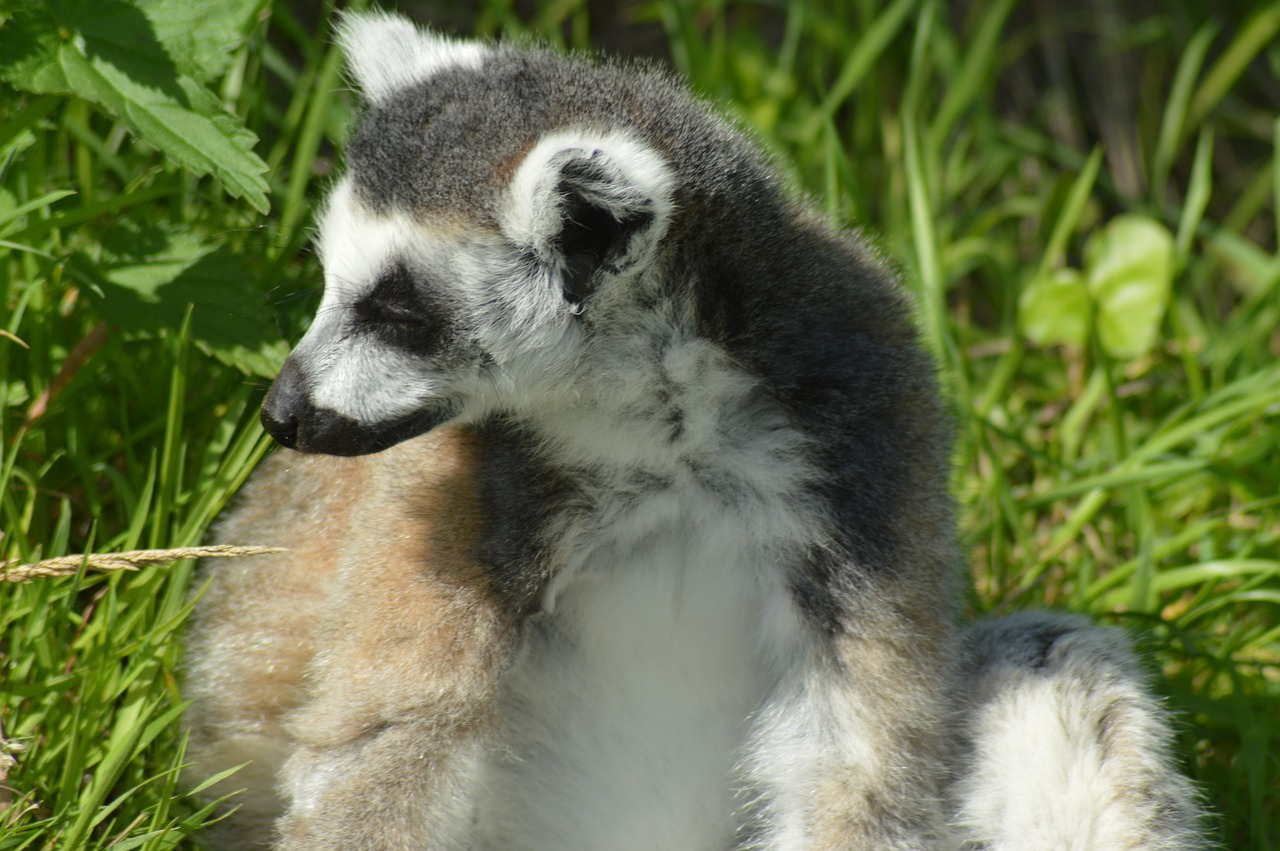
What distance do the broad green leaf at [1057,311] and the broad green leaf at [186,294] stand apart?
2.76 metres

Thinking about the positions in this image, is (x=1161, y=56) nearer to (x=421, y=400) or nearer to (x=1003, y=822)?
(x=1003, y=822)

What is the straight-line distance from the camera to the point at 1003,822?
299 centimetres

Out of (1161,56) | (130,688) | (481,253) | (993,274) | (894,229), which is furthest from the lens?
(1161,56)

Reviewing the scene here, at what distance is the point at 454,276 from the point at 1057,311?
288 cm

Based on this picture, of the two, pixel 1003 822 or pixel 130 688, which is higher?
pixel 1003 822

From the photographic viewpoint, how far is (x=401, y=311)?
8.59 feet

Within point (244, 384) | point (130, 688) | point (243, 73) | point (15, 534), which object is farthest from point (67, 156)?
point (130, 688)

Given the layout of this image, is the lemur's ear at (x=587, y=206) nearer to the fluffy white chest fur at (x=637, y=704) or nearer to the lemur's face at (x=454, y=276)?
the lemur's face at (x=454, y=276)

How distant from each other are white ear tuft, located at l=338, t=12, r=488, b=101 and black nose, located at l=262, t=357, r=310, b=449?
744 millimetres

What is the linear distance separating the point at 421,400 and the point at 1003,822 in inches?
62.1

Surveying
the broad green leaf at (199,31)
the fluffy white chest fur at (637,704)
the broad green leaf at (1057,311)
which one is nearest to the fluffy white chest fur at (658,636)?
the fluffy white chest fur at (637,704)

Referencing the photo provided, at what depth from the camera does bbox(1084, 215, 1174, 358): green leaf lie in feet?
15.6

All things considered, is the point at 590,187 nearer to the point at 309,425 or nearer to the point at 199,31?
the point at 309,425

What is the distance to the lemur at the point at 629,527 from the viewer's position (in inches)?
103
